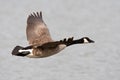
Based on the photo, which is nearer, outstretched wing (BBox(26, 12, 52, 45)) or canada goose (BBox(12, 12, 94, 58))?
canada goose (BBox(12, 12, 94, 58))

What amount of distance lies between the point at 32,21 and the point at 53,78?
1.57 meters

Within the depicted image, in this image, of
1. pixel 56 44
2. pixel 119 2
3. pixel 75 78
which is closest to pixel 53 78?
pixel 75 78

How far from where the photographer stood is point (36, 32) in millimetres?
12461

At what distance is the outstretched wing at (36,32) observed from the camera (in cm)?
1218

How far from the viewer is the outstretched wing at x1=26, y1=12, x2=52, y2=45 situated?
12.2 m

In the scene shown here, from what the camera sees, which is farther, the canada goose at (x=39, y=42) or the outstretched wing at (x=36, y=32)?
the outstretched wing at (x=36, y=32)

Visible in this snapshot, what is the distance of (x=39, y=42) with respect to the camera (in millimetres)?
12078

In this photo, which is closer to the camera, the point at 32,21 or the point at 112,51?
the point at 32,21

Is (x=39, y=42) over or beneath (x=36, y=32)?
beneath

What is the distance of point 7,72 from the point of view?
45.6 feet

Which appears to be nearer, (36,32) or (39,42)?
(39,42)

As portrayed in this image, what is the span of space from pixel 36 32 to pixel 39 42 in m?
0.44

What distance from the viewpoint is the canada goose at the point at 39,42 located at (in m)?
11.3

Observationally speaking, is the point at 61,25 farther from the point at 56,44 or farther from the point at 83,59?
the point at 56,44
